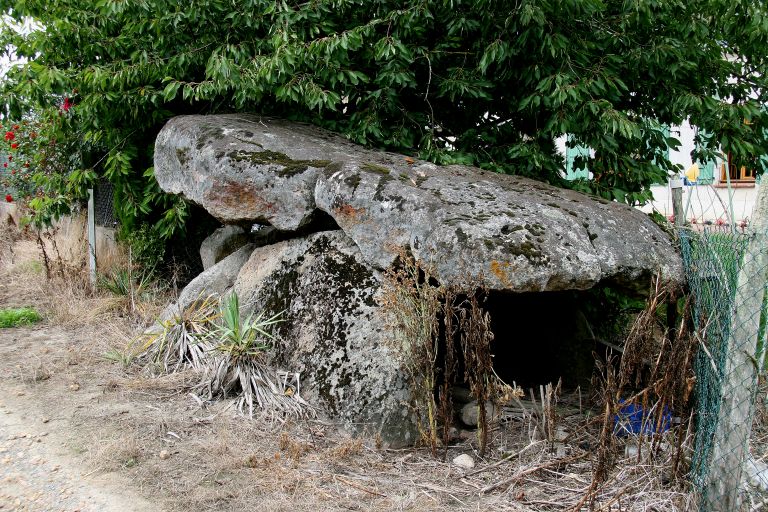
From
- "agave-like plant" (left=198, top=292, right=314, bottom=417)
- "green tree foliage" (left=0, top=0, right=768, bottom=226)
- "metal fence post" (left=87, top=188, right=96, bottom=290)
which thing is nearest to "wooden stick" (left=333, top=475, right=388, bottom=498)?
"agave-like plant" (left=198, top=292, right=314, bottom=417)

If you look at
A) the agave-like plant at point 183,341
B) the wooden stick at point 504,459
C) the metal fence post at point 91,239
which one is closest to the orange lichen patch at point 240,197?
the agave-like plant at point 183,341

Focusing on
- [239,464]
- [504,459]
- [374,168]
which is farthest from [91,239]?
[504,459]

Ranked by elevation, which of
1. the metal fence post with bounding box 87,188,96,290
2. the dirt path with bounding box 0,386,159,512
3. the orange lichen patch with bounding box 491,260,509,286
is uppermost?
the metal fence post with bounding box 87,188,96,290

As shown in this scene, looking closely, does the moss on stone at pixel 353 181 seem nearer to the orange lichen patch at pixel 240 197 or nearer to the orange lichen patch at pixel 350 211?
the orange lichen patch at pixel 350 211

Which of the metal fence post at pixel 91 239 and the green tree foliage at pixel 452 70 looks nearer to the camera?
the green tree foliage at pixel 452 70

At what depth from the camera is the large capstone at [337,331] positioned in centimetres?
423

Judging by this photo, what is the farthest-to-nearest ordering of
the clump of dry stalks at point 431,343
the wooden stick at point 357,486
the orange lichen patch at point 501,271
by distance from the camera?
1. the orange lichen patch at point 501,271
2. the clump of dry stalks at point 431,343
3. the wooden stick at point 357,486

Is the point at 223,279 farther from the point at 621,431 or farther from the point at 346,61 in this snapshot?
the point at 621,431

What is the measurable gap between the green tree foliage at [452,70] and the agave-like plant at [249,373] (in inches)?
76.4

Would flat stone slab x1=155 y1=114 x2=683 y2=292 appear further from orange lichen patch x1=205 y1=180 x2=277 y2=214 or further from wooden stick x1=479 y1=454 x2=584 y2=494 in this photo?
wooden stick x1=479 y1=454 x2=584 y2=494

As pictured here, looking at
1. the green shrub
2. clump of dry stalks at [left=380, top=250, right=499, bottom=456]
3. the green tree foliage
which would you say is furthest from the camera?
the green shrub

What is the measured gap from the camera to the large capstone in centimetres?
423

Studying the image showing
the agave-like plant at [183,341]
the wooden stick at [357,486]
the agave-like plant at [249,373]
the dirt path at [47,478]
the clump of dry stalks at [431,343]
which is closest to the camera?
the dirt path at [47,478]

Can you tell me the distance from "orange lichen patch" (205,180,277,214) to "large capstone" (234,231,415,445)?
15.0 inches
